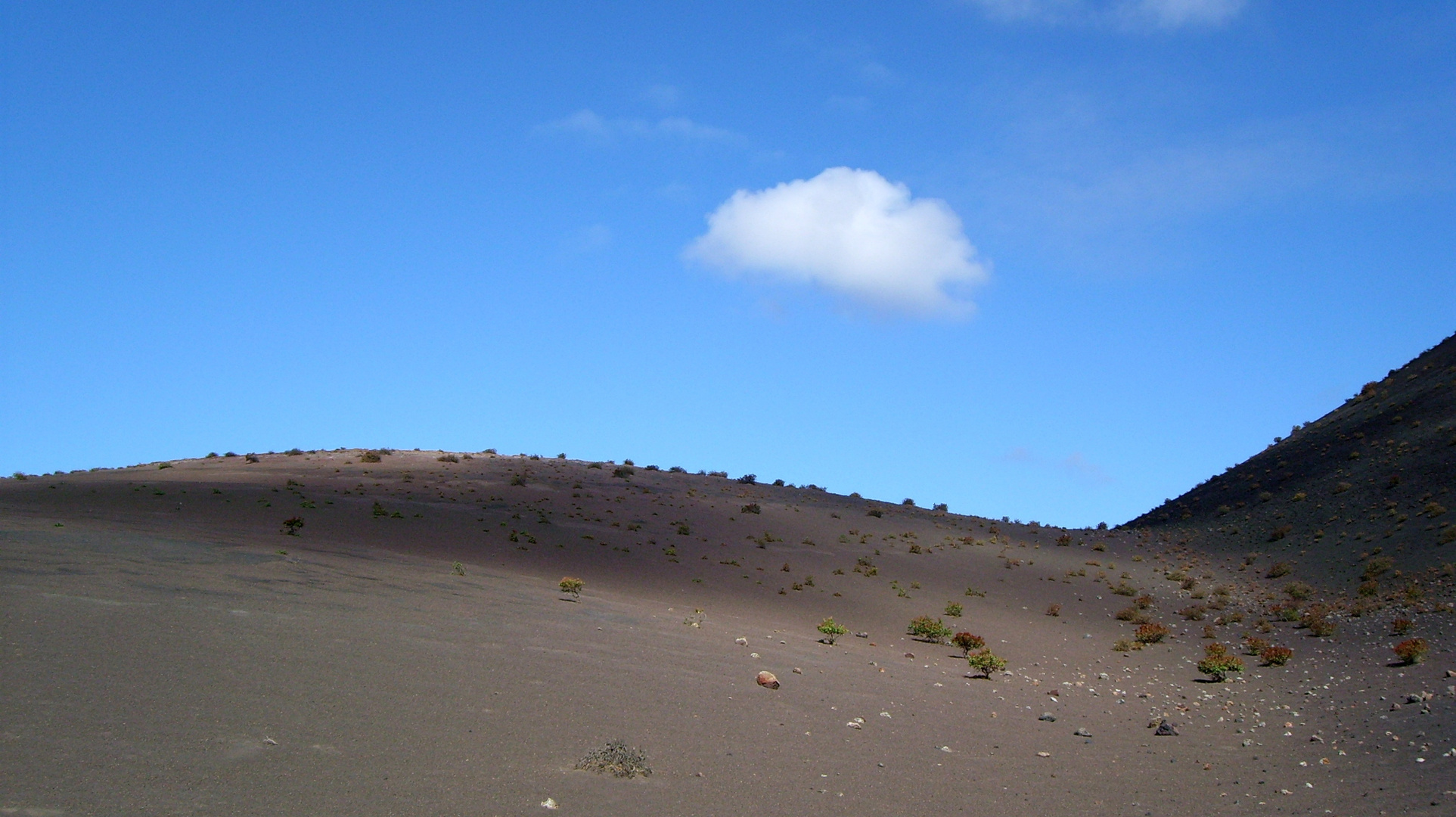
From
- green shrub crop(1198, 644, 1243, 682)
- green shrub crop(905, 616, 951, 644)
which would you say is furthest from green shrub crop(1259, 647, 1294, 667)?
green shrub crop(905, 616, 951, 644)

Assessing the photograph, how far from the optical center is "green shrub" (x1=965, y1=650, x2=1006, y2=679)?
2053 cm

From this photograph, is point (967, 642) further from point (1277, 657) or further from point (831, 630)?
→ point (1277, 657)

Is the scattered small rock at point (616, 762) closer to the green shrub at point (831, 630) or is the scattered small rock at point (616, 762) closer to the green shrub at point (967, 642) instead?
the green shrub at point (831, 630)

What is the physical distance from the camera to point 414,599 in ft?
60.5

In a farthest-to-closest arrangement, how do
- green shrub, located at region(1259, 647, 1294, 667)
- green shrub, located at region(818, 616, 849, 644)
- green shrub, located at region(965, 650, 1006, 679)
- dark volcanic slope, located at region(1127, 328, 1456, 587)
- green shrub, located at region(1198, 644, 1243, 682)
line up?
dark volcanic slope, located at region(1127, 328, 1456, 587) < green shrub, located at region(818, 616, 849, 644) < green shrub, located at region(1259, 647, 1294, 667) < green shrub, located at region(1198, 644, 1243, 682) < green shrub, located at region(965, 650, 1006, 679)

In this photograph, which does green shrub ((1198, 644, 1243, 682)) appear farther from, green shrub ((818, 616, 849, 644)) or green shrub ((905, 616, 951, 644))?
green shrub ((818, 616, 849, 644))

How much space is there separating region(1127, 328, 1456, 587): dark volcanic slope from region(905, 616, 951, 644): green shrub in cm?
1524

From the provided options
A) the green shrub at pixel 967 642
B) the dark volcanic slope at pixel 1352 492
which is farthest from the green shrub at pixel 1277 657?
the dark volcanic slope at pixel 1352 492

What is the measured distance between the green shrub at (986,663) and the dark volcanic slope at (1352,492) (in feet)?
54.4

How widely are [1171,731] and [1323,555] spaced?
2563 centimetres

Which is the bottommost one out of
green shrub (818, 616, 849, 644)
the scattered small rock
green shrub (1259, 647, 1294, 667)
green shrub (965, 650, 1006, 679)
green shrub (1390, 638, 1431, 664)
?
the scattered small rock

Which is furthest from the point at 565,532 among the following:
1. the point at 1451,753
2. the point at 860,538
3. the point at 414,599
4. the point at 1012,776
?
the point at 1451,753

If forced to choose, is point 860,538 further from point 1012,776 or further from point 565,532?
point 1012,776

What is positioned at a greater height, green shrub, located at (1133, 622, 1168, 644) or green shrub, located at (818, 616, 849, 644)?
green shrub, located at (1133, 622, 1168, 644)
